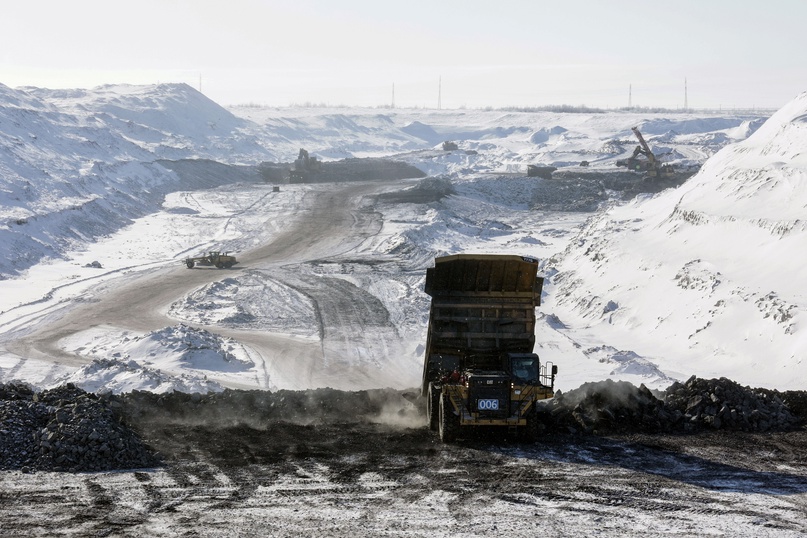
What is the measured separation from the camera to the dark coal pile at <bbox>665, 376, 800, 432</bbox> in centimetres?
1867

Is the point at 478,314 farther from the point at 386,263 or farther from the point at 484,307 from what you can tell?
the point at 386,263

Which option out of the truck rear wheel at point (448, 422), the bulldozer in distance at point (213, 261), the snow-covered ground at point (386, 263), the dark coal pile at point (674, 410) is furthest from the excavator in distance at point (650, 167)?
the truck rear wheel at point (448, 422)

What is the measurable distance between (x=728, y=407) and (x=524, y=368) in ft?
15.6

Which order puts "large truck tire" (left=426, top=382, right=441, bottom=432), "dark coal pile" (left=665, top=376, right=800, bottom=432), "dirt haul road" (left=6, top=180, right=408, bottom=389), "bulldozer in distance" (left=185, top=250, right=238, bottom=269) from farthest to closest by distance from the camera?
"bulldozer in distance" (left=185, top=250, right=238, bottom=269) < "dirt haul road" (left=6, top=180, right=408, bottom=389) < "dark coal pile" (left=665, top=376, right=800, bottom=432) < "large truck tire" (left=426, top=382, right=441, bottom=432)

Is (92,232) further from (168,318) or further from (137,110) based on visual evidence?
(137,110)

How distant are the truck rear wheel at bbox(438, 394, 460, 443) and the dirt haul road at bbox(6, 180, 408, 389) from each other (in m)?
9.99

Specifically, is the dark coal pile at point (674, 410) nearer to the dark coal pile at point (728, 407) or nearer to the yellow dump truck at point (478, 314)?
the dark coal pile at point (728, 407)

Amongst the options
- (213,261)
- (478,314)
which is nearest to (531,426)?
(478,314)

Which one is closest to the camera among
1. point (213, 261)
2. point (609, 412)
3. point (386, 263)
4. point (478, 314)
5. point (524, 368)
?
point (524, 368)

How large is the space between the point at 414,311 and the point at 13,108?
195 feet

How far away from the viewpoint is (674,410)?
19125 mm

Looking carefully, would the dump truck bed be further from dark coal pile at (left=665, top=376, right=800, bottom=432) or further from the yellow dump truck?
dark coal pile at (left=665, top=376, right=800, bottom=432)

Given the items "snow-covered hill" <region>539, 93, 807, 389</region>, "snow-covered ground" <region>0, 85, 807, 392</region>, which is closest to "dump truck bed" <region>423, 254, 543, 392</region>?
"snow-covered ground" <region>0, 85, 807, 392</region>

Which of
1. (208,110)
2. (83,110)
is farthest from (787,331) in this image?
(208,110)
